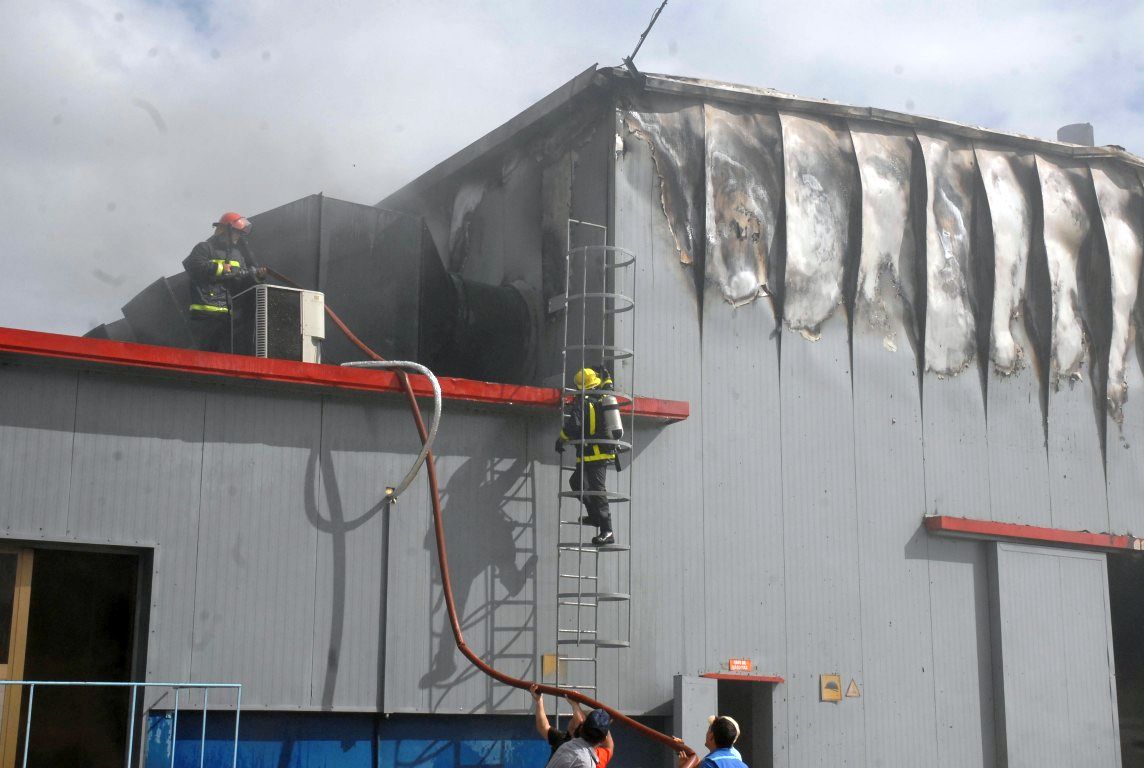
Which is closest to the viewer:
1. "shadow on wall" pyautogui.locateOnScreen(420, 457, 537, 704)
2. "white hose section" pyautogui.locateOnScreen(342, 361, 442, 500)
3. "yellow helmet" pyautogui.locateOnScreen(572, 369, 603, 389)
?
"white hose section" pyautogui.locateOnScreen(342, 361, 442, 500)

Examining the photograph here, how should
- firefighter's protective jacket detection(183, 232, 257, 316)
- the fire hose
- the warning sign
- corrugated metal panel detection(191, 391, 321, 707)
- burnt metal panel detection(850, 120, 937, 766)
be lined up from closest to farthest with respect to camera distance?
corrugated metal panel detection(191, 391, 321, 707) < the fire hose < firefighter's protective jacket detection(183, 232, 257, 316) < the warning sign < burnt metal panel detection(850, 120, 937, 766)

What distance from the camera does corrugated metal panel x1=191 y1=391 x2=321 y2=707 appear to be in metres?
11.1

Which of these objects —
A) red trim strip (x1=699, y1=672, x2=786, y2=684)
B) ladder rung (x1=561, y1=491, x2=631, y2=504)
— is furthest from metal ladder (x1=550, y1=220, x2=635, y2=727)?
red trim strip (x1=699, y1=672, x2=786, y2=684)

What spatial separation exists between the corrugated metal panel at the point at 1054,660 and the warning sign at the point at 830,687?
7.34ft

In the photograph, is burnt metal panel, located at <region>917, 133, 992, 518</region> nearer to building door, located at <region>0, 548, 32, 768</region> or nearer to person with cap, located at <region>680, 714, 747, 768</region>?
person with cap, located at <region>680, 714, 747, 768</region>

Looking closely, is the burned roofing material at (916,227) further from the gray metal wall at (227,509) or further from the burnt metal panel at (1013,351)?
the gray metal wall at (227,509)

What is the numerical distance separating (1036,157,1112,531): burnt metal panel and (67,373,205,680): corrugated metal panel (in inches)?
413

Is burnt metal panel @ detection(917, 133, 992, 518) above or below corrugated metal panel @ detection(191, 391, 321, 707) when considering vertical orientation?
above

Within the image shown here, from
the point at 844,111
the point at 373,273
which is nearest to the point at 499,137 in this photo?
the point at 373,273

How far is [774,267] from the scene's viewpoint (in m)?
14.9

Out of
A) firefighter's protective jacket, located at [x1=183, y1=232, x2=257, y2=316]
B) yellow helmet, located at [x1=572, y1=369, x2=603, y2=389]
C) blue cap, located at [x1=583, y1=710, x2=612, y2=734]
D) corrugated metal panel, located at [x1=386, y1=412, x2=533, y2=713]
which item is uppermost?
firefighter's protective jacket, located at [x1=183, y1=232, x2=257, y2=316]

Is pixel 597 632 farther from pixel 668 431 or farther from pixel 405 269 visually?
pixel 405 269

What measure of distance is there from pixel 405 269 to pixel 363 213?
31.5 inches

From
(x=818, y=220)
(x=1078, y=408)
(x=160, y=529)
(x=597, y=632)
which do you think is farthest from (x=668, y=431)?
(x=1078, y=408)
